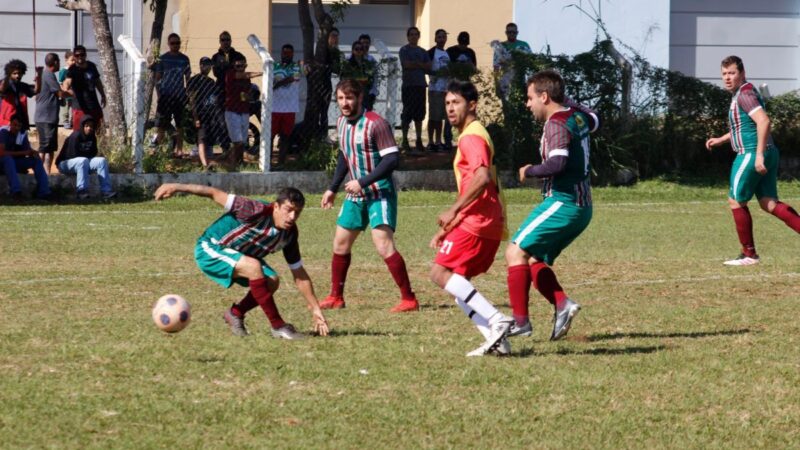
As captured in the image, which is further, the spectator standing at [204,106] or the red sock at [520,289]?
the spectator standing at [204,106]

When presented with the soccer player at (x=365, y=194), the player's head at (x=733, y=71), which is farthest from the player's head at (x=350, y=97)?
the player's head at (x=733, y=71)

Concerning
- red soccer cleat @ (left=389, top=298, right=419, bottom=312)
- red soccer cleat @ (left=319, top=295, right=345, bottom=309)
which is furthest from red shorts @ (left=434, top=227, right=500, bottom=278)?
red soccer cleat @ (left=319, top=295, right=345, bottom=309)

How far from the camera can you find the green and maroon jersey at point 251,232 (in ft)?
28.8

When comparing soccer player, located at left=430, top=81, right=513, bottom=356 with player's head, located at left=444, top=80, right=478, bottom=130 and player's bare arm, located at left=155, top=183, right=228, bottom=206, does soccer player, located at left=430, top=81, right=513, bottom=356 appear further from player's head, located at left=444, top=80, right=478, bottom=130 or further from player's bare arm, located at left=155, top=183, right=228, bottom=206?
player's bare arm, located at left=155, top=183, right=228, bottom=206

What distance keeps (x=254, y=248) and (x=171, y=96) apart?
39.3 ft

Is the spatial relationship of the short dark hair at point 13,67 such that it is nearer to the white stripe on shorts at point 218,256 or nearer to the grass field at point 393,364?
the grass field at point 393,364

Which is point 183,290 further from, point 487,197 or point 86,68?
point 86,68

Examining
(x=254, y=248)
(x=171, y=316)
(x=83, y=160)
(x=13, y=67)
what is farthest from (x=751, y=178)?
(x=13, y=67)

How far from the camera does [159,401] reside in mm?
7070

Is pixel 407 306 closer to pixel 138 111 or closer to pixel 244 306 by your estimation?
pixel 244 306

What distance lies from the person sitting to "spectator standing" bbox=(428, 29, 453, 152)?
5532 mm

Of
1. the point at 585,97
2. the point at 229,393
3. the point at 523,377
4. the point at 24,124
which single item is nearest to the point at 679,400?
the point at 523,377

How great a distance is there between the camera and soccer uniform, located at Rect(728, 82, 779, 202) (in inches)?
531

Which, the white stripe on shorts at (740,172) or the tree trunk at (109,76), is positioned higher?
the tree trunk at (109,76)
